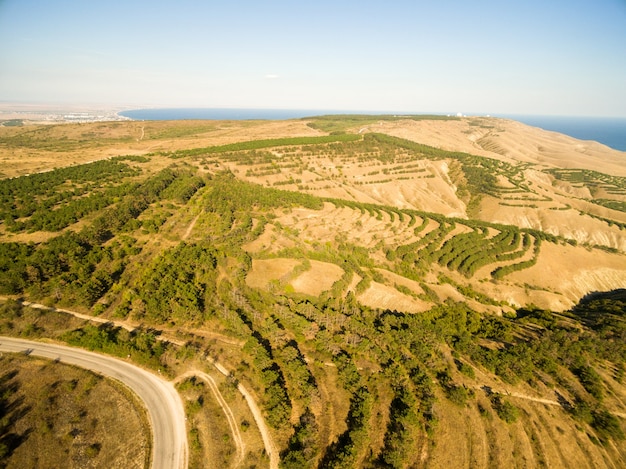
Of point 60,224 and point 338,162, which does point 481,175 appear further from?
point 60,224

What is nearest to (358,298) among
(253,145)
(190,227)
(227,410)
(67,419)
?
(227,410)

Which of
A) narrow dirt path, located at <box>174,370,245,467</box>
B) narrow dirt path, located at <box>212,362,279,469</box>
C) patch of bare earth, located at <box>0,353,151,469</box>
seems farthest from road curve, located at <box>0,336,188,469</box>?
narrow dirt path, located at <box>212,362,279,469</box>

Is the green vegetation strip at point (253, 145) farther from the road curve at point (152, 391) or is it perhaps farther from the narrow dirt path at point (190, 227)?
the road curve at point (152, 391)

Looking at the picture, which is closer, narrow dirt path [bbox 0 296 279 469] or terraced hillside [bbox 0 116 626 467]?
narrow dirt path [bbox 0 296 279 469]

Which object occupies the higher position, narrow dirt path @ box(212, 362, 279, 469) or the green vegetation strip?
the green vegetation strip

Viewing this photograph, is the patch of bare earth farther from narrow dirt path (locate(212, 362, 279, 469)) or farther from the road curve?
narrow dirt path (locate(212, 362, 279, 469))

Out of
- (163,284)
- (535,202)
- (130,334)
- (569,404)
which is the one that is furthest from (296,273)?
(535,202)

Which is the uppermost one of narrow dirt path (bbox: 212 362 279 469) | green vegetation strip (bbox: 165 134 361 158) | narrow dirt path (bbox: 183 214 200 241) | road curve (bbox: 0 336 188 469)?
green vegetation strip (bbox: 165 134 361 158)
